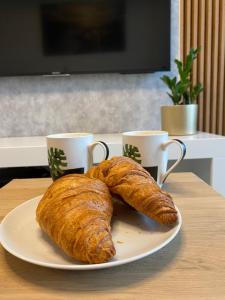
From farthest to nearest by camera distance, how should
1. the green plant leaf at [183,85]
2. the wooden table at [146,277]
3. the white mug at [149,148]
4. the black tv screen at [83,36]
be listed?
the black tv screen at [83,36]
the green plant leaf at [183,85]
the white mug at [149,148]
the wooden table at [146,277]

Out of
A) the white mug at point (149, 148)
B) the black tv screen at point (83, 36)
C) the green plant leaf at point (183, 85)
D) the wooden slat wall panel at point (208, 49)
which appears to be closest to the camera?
the white mug at point (149, 148)

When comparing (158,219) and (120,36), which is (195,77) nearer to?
(120,36)

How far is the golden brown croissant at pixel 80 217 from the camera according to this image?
0.26 meters

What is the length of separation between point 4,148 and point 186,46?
106cm

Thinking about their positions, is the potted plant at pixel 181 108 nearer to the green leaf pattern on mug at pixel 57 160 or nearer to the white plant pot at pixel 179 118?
the white plant pot at pixel 179 118

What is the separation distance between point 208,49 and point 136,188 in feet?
4.76

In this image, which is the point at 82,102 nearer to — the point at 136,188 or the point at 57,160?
the point at 57,160

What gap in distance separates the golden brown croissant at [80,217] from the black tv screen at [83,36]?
118cm

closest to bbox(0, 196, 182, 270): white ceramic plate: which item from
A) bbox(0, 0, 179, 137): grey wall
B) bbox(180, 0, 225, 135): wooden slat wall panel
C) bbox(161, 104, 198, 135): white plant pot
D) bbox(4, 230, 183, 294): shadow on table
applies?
bbox(4, 230, 183, 294): shadow on table

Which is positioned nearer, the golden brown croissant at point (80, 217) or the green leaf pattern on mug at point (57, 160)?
the golden brown croissant at point (80, 217)

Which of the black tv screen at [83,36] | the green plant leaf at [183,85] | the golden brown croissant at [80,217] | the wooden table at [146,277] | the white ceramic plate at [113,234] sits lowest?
the wooden table at [146,277]

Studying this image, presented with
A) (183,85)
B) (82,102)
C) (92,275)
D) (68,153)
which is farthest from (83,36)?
(92,275)

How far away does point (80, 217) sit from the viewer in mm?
289

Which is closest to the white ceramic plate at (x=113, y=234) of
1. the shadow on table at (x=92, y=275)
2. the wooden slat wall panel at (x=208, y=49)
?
the shadow on table at (x=92, y=275)
